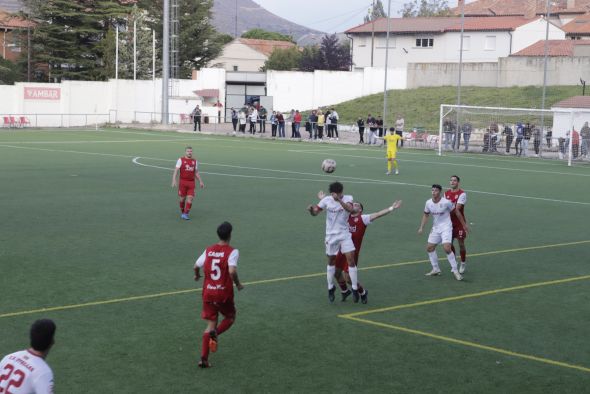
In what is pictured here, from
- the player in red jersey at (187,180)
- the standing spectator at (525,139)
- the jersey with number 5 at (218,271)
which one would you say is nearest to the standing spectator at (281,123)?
the standing spectator at (525,139)

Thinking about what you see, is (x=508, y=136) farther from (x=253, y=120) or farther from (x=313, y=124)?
(x=253, y=120)

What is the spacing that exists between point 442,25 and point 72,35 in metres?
35.7

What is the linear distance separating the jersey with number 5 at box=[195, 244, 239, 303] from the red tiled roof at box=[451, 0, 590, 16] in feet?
358

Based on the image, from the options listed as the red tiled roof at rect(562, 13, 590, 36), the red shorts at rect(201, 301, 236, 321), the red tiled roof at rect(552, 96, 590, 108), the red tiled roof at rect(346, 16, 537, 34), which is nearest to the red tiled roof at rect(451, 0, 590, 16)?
the red tiled roof at rect(562, 13, 590, 36)

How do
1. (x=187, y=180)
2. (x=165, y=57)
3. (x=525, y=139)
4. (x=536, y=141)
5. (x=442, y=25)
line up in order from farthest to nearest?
(x=442, y=25) → (x=165, y=57) → (x=536, y=141) → (x=525, y=139) → (x=187, y=180)

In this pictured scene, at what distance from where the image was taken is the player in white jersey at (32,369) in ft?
20.4

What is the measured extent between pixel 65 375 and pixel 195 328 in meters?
2.37

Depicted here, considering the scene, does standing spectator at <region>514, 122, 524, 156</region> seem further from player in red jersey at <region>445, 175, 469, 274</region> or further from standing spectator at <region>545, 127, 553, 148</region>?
player in red jersey at <region>445, 175, 469, 274</region>

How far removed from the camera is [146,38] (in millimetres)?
79250

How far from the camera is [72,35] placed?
8081cm

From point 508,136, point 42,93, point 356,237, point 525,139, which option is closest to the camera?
point 356,237

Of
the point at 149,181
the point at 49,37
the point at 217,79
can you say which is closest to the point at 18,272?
the point at 149,181

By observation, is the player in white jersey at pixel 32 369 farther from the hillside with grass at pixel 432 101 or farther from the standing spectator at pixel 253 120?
the hillside with grass at pixel 432 101

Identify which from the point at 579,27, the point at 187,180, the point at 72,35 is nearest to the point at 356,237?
the point at 187,180
